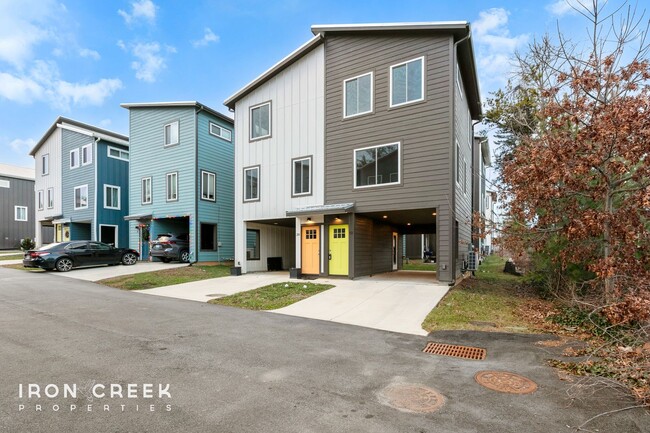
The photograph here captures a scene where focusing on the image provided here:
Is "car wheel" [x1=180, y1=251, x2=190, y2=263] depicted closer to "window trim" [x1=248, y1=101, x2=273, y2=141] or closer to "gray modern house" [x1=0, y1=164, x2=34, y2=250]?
"window trim" [x1=248, y1=101, x2=273, y2=141]

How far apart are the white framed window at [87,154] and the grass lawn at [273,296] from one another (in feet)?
65.3

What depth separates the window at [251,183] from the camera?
52.4 feet

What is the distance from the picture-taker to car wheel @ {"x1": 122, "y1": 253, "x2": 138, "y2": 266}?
1858 centimetres

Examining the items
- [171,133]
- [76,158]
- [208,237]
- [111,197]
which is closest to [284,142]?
[208,237]

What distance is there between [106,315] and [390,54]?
39.8 feet

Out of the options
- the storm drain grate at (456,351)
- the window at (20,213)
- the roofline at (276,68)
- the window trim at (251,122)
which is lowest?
the storm drain grate at (456,351)

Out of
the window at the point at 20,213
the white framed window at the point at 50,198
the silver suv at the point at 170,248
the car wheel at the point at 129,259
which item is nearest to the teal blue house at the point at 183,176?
the silver suv at the point at 170,248

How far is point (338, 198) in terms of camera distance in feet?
44.7

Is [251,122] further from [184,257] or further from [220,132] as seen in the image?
[184,257]

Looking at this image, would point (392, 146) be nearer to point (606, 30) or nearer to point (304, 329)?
point (606, 30)

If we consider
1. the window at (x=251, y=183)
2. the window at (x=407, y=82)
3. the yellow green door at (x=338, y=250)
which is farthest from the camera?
the window at (x=251, y=183)

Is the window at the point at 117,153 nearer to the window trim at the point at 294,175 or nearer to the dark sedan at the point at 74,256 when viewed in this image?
the dark sedan at the point at 74,256

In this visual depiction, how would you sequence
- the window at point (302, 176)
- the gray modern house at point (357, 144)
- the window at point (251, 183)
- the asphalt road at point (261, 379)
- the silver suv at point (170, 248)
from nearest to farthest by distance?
the asphalt road at point (261, 379)
the gray modern house at point (357, 144)
the window at point (302, 176)
the window at point (251, 183)
the silver suv at point (170, 248)

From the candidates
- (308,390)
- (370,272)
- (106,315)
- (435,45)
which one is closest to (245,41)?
(435,45)
